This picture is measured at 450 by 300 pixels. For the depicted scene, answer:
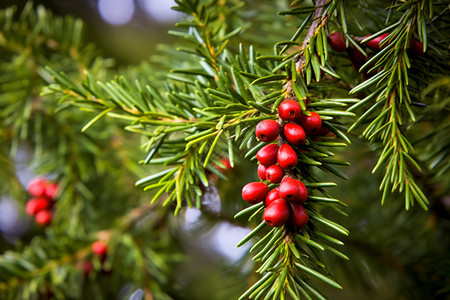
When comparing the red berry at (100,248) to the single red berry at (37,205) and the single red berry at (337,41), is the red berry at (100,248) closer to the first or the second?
the single red berry at (37,205)

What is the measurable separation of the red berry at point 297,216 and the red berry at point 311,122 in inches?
3.2

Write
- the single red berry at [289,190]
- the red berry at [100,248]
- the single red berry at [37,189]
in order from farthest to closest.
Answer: the single red berry at [37,189]
the red berry at [100,248]
the single red berry at [289,190]

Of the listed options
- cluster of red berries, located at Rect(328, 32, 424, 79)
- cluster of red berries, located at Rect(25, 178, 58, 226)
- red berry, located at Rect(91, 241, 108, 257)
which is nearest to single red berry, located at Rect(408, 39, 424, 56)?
cluster of red berries, located at Rect(328, 32, 424, 79)

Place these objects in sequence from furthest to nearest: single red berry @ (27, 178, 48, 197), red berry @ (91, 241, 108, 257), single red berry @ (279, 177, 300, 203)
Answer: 1. single red berry @ (27, 178, 48, 197)
2. red berry @ (91, 241, 108, 257)
3. single red berry @ (279, 177, 300, 203)

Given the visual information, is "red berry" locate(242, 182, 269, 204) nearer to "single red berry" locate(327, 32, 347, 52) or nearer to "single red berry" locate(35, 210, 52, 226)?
"single red berry" locate(327, 32, 347, 52)

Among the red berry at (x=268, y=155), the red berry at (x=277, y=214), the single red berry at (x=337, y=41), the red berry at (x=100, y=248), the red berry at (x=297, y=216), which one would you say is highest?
the single red berry at (x=337, y=41)

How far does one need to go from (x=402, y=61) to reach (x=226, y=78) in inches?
8.0

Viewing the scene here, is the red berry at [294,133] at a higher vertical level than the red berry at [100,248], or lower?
higher

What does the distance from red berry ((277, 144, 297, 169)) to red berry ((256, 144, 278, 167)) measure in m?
0.01

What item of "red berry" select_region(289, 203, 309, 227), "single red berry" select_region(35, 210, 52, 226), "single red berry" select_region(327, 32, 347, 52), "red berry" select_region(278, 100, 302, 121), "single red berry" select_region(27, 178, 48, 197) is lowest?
"single red berry" select_region(35, 210, 52, 226)

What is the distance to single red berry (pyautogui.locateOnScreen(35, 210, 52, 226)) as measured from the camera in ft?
3.21

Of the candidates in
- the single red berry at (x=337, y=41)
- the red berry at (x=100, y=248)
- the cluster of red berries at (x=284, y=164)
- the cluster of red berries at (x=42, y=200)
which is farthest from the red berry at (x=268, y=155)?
the cluster of red berries at (x=42, y=200)

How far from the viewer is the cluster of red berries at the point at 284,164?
34 cm

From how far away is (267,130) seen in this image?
35cm
